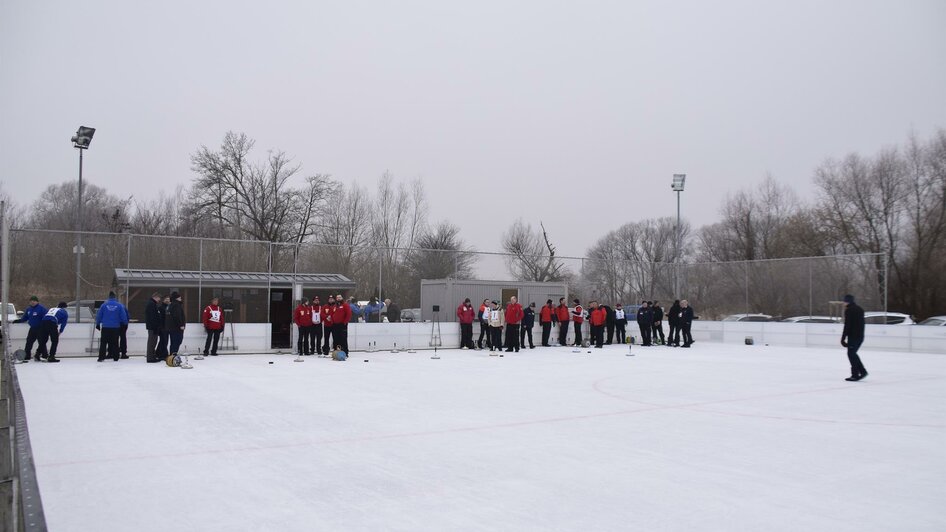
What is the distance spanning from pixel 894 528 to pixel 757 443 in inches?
121

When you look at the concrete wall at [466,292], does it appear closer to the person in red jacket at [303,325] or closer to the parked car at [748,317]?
the person in red jacket at [303,325]

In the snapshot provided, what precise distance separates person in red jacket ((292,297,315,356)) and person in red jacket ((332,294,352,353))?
1000 mm

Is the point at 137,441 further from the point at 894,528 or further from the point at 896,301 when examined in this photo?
the point at 896,301

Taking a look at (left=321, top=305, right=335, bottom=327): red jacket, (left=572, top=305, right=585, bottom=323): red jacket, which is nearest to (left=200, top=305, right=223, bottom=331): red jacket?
(left=321, top=305, right=335, bottom=327): red jacket

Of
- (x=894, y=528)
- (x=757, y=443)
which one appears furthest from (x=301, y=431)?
(x=894, y=528)

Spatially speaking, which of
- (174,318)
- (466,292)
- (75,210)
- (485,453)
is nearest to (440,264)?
(466,292)

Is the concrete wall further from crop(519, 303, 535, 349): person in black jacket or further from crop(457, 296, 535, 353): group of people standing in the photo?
crop(519, 303, 535, 349): person in black jacket

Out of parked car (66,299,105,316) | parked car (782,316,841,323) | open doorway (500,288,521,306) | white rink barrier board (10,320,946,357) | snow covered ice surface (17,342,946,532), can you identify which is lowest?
snow covered ice surface (17,342,946,532)

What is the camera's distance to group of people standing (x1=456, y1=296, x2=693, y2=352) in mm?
23844

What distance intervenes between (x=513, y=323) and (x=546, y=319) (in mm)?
2235

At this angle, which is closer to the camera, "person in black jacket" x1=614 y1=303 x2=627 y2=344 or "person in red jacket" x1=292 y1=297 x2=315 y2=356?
"person in red jacket" x1=292 y1=297 x2=315 y2=356

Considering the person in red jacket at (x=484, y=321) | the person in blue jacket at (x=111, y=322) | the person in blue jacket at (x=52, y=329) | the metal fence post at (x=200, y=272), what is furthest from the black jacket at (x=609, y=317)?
the person in blue jacket at (x=52, y=329)

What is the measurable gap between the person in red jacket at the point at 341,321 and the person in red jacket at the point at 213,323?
3.07 metres

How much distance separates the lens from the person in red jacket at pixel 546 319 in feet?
83.0
